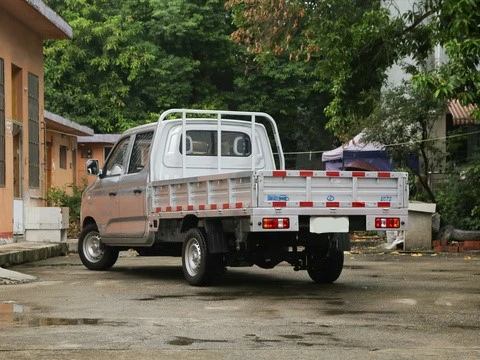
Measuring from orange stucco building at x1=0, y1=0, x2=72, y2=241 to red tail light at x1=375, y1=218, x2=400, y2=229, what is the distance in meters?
10.4

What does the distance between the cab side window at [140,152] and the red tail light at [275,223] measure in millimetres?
3396

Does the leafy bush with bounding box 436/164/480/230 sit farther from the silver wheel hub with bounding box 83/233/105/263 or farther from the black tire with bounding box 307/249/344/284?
the black tire with bounding box 307/249/344/284

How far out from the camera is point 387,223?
13.0 m

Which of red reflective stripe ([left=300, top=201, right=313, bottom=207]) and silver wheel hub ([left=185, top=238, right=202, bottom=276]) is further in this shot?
silver wheel hub ([left=185, top=238, right=202, bottom=276])

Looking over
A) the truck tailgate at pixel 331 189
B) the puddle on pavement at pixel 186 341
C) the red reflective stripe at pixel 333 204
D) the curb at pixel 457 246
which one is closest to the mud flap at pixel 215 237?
Result: the truck tailgate at pixel 331 189

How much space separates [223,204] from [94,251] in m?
4.69

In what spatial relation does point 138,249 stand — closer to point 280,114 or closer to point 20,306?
point 20,306

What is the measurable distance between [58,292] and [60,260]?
7.15 metres

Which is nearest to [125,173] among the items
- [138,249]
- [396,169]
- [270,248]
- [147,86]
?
[138,249]

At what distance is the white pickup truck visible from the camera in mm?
12453

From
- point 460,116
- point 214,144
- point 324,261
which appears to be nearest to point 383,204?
point 324,261

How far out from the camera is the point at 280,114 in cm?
4756

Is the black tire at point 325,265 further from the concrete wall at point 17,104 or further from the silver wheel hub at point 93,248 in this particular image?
the concrete wall at point 17,104

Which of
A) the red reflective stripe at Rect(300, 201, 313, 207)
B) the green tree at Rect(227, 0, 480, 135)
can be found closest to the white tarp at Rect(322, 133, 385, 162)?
the green tree at Rect(227, 0, 480, 135)
